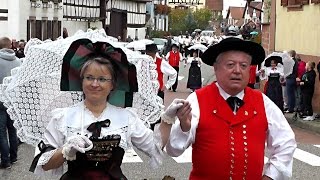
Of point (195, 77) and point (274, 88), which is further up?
point (274, 88)

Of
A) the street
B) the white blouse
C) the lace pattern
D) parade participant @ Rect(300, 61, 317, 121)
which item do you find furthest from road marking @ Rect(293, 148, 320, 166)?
the white blouse

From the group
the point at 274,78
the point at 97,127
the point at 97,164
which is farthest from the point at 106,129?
the point at 274,78

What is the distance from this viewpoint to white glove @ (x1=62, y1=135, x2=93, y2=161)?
3592mm

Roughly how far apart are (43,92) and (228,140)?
117 centimetres

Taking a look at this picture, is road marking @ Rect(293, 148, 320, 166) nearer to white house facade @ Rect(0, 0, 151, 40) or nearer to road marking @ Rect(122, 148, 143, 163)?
road marking @ Rect(122, 148, 143, 163)

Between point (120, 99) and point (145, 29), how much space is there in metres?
60.5

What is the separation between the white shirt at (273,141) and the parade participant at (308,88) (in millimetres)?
11259

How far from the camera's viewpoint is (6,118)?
9117mm

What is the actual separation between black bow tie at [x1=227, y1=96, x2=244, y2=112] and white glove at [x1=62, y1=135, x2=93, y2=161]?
2.96ft

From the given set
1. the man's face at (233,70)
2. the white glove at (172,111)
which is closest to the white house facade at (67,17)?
the man's face at (233,70)

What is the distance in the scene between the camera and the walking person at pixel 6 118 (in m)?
8.96

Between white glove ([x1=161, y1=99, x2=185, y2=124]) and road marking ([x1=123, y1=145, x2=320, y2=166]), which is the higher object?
white glove ([x1=161, y1=99, x2=185, y2=124])

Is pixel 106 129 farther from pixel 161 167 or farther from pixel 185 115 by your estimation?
pixel 161 167

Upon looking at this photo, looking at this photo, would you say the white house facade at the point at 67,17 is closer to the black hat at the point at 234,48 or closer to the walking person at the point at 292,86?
the walking person at the point at 292,86
